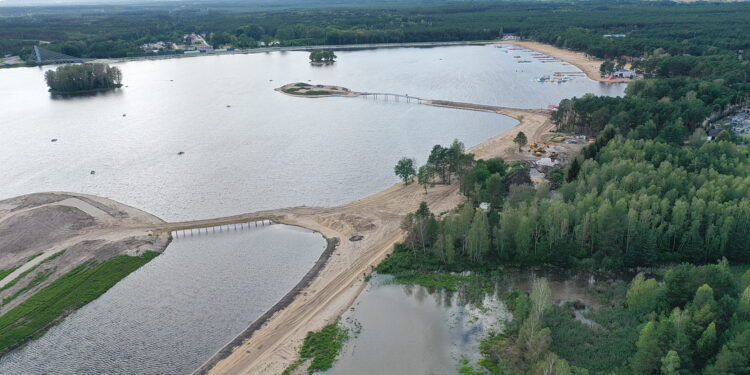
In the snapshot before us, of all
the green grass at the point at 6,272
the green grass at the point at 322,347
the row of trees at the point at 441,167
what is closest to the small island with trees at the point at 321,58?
the row of trees at the point at 441,167

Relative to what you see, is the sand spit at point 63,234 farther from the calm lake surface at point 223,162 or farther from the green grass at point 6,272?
the calm lake surface at point 223,162

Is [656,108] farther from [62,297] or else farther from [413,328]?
[62,297]

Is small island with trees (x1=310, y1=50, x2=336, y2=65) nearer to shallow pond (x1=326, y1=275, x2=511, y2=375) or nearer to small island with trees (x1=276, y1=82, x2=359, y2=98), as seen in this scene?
small island with trees (x1=276, y1=82, x2=359, y2=98)

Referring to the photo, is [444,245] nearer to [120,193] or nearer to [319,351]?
[319,351]

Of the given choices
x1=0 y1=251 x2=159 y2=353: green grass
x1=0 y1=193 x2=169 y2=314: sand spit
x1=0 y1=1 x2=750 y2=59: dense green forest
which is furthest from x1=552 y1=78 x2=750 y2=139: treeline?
x1=0 y1=251 x2=159 y2=353: green grass

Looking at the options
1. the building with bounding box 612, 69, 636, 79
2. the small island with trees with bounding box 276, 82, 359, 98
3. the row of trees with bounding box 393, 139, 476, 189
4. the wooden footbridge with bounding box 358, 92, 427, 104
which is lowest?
the row of trees with bounding box 393, 139, 476, 189

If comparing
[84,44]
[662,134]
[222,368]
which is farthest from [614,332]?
[84,44]
